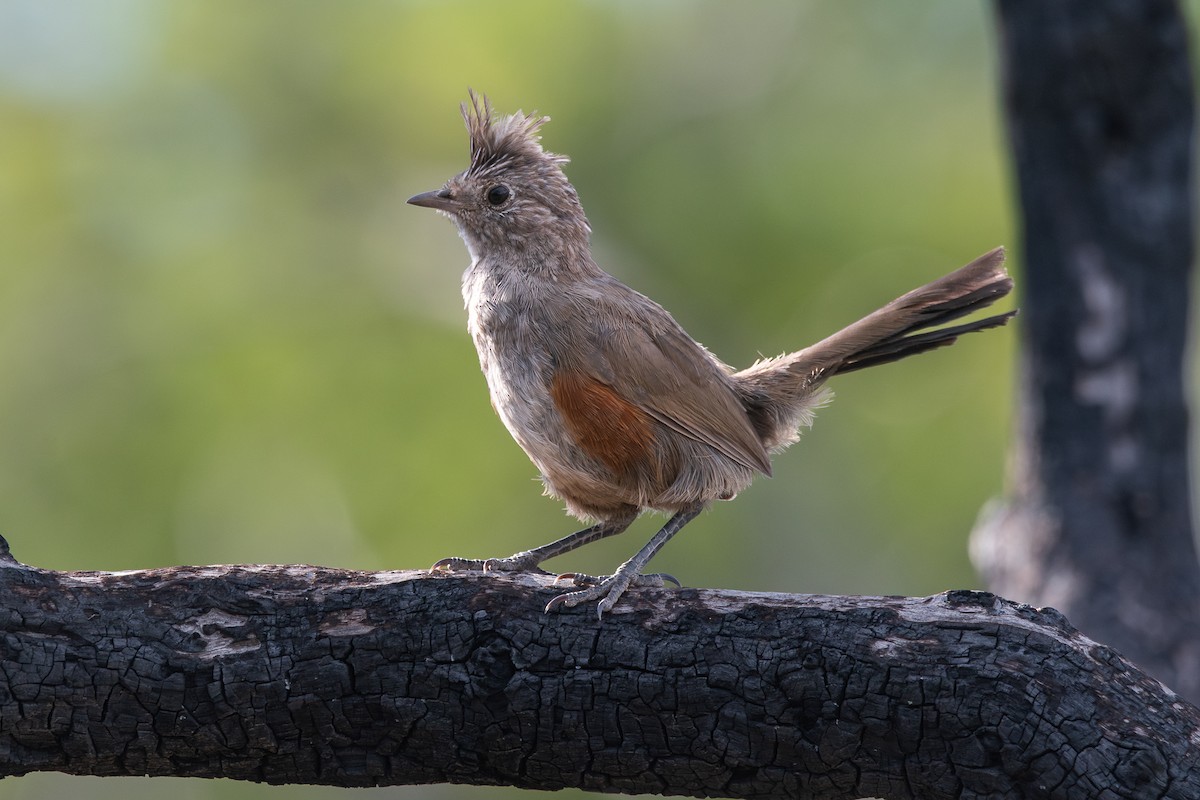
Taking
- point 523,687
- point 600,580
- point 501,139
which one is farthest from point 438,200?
point 523,687

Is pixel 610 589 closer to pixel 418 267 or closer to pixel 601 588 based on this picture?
pixel 601 588

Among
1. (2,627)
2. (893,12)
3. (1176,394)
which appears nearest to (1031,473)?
(1176,394)

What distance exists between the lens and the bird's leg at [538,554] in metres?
3.93

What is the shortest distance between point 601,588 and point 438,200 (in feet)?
5.56

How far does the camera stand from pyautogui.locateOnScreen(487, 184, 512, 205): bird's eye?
4328 mm

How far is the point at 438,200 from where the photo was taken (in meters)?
4.34

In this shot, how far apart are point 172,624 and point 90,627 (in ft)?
0.68

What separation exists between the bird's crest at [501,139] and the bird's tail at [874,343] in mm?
1166

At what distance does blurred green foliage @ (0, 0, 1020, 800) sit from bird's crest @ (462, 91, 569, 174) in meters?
6.25

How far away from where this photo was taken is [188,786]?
12.0 meters

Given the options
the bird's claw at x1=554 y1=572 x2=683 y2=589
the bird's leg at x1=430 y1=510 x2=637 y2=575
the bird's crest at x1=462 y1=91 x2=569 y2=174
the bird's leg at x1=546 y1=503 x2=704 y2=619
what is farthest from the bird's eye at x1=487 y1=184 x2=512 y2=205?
the bird's claw at x1=554 y1=572 x2=683 y2=589

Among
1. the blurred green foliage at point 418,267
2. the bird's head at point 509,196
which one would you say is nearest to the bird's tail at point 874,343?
the bird's head at point 509,196

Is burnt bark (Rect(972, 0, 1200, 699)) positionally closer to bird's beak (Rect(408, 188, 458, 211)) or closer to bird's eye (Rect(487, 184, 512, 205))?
bird's eye (Rect(487, 184, 512, 205))

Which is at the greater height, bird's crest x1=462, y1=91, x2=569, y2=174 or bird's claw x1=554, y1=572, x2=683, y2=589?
bird's crest x1=462, y1=91, x2=569, y2=174
